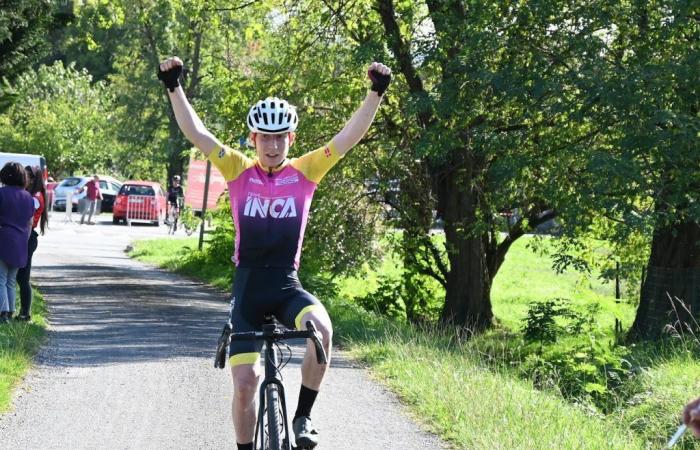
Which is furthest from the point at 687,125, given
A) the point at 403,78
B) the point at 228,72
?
the point at 228,72

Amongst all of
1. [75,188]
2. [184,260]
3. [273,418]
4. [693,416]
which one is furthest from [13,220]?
[75,188]

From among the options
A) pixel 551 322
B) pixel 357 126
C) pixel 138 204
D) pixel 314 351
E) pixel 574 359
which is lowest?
pixel 574 359

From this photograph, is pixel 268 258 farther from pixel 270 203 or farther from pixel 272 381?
pixel 272 381

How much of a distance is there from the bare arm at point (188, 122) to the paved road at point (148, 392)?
94.4 inches

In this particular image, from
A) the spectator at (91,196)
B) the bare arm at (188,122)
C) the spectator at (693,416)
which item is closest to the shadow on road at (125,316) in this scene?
the bare arm at (188,122)

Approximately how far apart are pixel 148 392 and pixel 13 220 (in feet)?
11.9

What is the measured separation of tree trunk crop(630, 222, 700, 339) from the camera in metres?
18.6

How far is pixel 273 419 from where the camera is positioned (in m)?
5.71

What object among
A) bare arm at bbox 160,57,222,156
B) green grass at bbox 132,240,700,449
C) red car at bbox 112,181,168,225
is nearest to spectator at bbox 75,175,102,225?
red car at bbox 112,181,168,225

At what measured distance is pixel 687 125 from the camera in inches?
560

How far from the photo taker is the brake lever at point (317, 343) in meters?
5.72

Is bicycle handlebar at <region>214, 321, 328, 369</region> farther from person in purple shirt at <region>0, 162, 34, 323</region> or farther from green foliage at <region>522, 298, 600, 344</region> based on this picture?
green foliage at <region>522, 298, 600, 344</region>

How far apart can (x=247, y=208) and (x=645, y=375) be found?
306 inches

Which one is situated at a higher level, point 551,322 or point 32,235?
point 32,235
